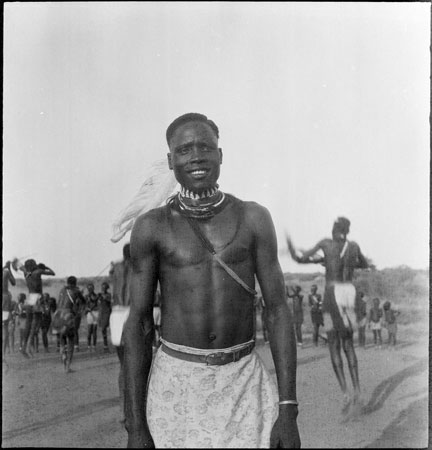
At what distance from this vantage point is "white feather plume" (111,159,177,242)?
352 cm

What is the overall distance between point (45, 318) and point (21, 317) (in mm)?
156

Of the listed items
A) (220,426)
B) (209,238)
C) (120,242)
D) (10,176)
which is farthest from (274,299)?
(10,176)

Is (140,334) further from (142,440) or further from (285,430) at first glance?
(285,430)

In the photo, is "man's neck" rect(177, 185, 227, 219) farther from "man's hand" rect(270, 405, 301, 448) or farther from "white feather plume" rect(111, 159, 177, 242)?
"man's hand" rect(270, 405, 301, 448)

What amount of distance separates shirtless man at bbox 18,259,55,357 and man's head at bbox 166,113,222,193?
1735 mm

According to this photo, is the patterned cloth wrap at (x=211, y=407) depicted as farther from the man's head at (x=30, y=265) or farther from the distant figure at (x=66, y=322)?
the man's head at (x=30, y=265)

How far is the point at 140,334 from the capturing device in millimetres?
2811

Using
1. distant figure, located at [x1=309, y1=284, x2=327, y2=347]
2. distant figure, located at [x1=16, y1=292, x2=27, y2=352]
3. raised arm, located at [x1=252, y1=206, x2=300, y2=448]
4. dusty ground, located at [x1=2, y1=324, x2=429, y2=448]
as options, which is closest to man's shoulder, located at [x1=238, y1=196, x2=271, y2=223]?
raised arm, located at [x1=252, y1=206, x2=300, y2=448]

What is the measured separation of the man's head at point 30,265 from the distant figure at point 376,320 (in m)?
2.25

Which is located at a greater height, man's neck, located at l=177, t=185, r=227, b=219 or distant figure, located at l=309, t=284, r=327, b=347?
man's neck, located at l=177, t=185, r=227, b=219

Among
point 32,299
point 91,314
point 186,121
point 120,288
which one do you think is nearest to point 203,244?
point 186,121

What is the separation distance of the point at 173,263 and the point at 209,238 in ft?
0.61

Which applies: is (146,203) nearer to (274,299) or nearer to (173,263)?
(173,263)

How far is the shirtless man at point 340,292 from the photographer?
14.1ft
